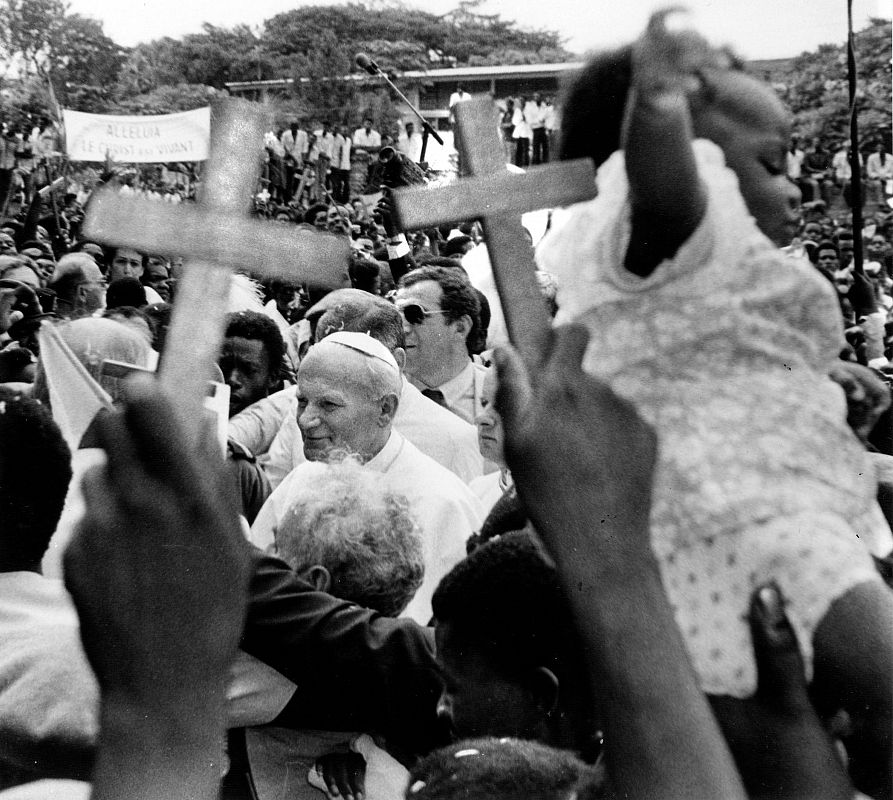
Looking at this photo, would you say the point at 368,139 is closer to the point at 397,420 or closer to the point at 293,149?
the point at 293,149

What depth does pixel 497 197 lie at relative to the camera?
1.20 metres

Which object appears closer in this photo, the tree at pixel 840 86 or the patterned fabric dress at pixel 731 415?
the patterned fabric dress at pixel 731 415

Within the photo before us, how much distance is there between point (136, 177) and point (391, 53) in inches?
142

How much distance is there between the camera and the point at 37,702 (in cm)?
156

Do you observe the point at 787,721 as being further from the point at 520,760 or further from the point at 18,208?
the point at 18,208

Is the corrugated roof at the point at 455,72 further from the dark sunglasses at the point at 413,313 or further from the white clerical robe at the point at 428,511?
the white clerical robe at the point at 428,511

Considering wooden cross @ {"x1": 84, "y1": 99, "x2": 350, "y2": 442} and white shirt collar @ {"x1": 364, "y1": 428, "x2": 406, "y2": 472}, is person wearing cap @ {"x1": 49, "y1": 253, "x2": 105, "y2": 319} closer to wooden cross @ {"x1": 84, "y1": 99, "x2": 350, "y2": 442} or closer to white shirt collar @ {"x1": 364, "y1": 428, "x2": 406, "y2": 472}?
white shirt collar @ {"x1": 364, "y1": 428, "x2": 406, "y2": 472}

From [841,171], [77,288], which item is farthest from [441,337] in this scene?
[841,171]

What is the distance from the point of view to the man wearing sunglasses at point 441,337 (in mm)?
4043

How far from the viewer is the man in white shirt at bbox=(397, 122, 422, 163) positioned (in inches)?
255

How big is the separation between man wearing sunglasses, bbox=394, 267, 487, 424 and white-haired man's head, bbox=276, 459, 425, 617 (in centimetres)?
194

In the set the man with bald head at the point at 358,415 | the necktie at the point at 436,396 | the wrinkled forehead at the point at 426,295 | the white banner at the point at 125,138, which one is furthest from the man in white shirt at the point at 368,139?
the man with bald head at the point at 358,415

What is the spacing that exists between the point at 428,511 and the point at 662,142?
1713 millimetres

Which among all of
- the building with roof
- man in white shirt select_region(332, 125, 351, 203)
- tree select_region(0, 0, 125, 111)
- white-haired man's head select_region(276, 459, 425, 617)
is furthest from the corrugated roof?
man in white shirt select_region(332, 125, 351, 203)
